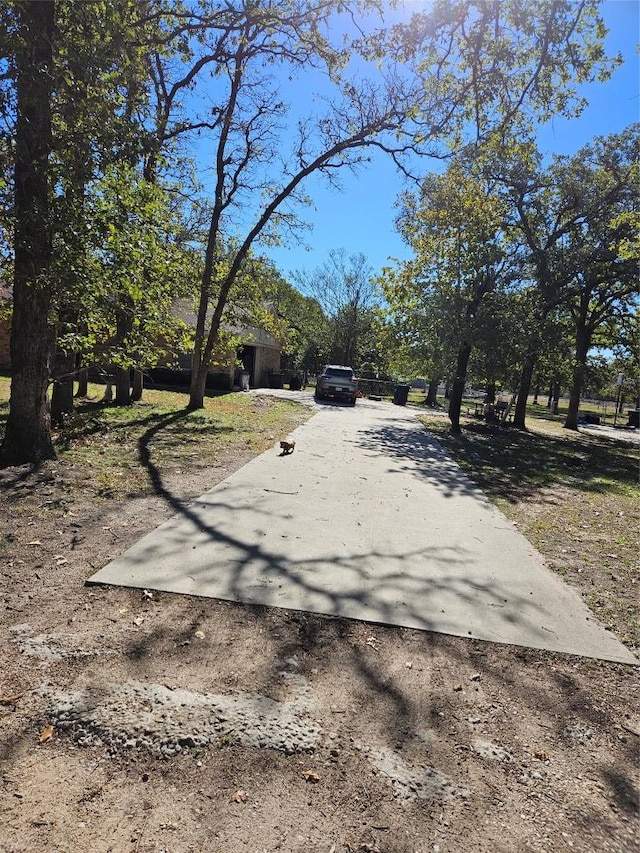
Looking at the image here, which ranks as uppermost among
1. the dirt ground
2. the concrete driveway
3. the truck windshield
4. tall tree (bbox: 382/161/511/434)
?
tall tree (bbox: 382/161/511/434)

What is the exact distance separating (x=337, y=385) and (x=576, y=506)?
1639 cm

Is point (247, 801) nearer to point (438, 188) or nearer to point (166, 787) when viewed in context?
point (166, 787)

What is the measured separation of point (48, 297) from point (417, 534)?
17.9 feet

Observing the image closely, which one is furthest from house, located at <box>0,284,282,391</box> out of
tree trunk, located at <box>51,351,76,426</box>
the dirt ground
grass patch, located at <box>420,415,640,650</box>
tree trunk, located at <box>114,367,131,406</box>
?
the dirt ground

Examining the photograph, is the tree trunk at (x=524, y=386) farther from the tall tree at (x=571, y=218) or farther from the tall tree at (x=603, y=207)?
the tall tree at (x=603, y=207)

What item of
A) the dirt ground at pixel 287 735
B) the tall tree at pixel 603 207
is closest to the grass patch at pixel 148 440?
the dirt ground at pixel 287 735

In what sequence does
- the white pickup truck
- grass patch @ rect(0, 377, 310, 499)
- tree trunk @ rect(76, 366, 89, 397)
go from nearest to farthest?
grass patch @ rect(0, 377, 310, 499)
tree trunk @ rect(76, 366, 89, 397)
the white pickup truck

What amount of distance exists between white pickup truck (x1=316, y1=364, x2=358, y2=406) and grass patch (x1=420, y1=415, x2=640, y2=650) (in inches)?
330

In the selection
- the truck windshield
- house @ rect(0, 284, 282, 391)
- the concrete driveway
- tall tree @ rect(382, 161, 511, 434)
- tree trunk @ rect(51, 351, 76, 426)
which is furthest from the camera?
the truck windshield

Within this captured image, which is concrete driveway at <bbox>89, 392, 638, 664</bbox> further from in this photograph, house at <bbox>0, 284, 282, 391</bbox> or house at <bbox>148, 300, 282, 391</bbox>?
house at <bbox>0, 284, 282, 391</bbox>

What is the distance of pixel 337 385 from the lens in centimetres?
2334

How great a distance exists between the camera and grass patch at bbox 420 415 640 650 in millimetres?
4426

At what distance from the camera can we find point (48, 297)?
6398 millimetres

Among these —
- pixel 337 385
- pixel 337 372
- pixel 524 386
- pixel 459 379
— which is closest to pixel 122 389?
pixel 459 379
